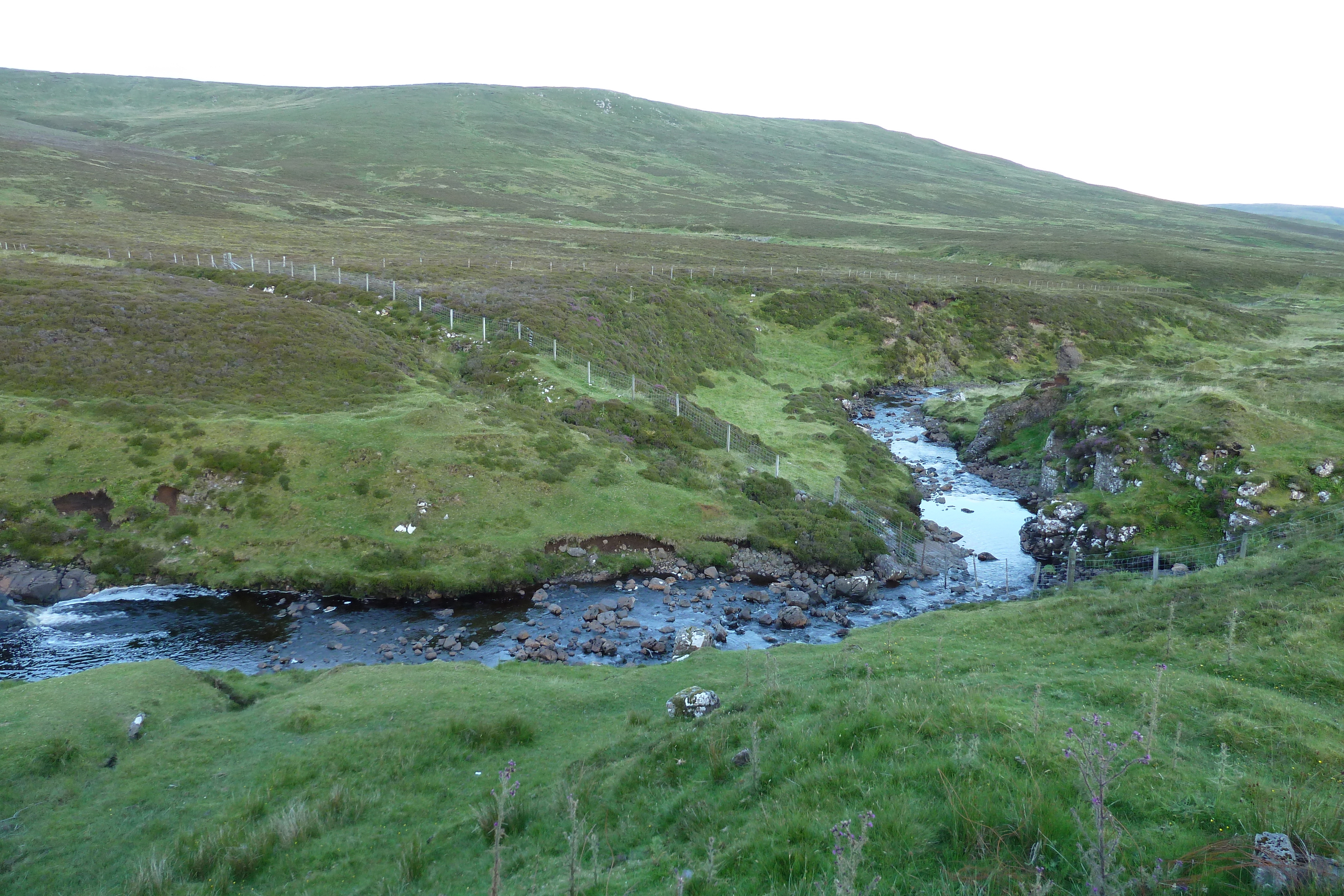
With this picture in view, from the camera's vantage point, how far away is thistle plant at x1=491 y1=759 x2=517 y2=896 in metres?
6.96

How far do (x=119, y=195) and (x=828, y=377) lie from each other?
13477 centimetres

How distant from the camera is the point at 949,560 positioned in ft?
119

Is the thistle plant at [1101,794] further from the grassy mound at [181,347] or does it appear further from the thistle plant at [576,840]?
the grassy mound at [181,347]

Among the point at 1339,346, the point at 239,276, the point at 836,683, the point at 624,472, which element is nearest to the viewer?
the point at 836,683

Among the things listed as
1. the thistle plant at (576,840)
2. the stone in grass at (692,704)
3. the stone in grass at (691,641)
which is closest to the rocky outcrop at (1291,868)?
the thistle plant at (576,840)

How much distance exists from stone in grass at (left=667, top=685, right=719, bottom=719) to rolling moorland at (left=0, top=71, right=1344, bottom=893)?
101cm

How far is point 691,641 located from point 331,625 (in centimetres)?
1391

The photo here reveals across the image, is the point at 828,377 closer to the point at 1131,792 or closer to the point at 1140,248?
the point at 1131,792

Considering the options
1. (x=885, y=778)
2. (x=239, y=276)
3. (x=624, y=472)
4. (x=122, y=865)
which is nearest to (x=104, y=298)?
(x=239, y=276)

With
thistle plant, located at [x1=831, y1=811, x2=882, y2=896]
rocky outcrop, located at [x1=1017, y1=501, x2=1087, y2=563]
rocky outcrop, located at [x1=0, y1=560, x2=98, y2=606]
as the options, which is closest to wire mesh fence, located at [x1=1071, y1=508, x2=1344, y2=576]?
rocky outcrop, located at [x1=1017, y1=501, x2=1087, y2=563]

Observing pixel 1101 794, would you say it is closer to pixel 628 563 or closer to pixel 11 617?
pixel 628 563

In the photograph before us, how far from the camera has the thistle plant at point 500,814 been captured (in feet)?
22.9

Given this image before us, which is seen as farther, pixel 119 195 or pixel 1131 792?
pixel 119 195

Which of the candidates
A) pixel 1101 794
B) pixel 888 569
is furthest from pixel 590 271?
pixel 1101 794
